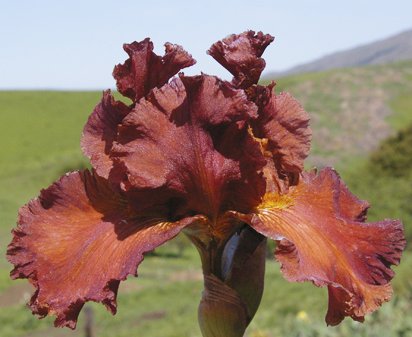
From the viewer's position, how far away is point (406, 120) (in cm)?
4369

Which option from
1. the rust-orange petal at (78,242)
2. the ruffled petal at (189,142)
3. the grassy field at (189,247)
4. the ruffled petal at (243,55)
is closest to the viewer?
the rust-orange petal at (78,242)

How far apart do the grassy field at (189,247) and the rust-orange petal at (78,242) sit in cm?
357

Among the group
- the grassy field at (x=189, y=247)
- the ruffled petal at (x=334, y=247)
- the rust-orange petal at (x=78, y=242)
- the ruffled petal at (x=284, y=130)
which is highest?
the ruffled petal at (x=284, y=130)

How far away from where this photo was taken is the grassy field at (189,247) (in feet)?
33.5

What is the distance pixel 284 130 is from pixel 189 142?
0.77ft

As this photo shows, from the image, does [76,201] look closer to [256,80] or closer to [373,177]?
[256,80]

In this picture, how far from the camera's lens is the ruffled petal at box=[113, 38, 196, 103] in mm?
1415

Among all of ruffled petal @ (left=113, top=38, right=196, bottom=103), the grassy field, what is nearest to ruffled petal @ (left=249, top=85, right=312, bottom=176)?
ruffled petal @ (left=113, top=38, right=196, bottom=103)

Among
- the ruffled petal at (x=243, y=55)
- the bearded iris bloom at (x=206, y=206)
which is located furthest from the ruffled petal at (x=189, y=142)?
the ruffled petal at (x=243, y=55)

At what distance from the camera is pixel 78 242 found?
1251 mm

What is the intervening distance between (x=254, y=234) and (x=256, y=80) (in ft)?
1.12

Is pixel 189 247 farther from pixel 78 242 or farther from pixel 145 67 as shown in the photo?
pixel 78 242

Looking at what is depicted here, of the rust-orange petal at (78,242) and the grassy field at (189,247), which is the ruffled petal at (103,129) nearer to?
the rust-orange petal at (78,242)

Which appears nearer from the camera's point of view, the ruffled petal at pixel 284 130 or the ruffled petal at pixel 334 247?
the ruffled petal at pixel 334 247
